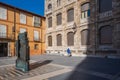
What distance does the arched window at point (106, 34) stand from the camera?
14.3 m

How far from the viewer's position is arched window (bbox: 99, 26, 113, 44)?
46.8ft

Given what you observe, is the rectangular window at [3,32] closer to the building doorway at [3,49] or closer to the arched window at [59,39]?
the building doorway at [3,49]

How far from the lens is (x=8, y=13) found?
72.9 feet

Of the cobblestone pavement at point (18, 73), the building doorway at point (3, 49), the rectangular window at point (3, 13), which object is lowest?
the cobblestone pavement at point (18, 73)

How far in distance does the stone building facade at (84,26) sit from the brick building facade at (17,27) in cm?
424

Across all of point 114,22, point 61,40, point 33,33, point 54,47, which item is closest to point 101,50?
point 114,22

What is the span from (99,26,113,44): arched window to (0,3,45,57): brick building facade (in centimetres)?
1564

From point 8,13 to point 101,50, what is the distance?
17431 mm

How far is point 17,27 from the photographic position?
23562 millimetres

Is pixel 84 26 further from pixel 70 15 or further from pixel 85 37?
pixel 70 15

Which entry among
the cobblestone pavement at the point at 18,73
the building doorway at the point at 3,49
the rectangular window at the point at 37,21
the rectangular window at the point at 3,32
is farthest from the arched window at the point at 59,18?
the cobblestone pavement at the point at 18,73

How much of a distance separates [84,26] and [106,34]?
3358 mm

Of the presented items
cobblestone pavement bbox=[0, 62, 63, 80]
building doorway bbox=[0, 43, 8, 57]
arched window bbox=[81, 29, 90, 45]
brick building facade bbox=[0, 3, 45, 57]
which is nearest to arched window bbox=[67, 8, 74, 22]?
arched window bbox=[81, 29, 90, 45]

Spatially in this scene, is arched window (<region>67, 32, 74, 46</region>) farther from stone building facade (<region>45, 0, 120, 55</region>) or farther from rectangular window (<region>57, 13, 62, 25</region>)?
rectangular window (<region>57, 13, 62, 25</region>)
